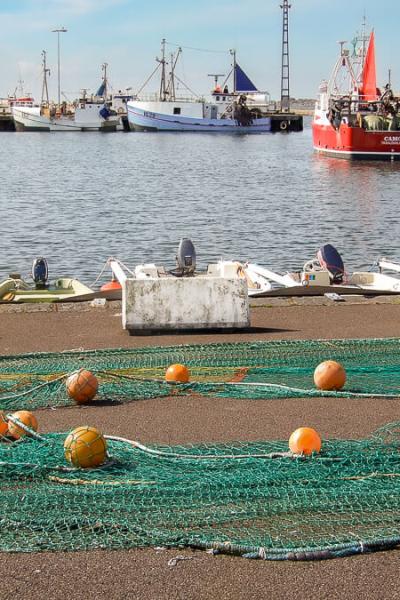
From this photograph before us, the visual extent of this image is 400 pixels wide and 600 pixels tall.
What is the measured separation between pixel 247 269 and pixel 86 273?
→ 6.74 meters

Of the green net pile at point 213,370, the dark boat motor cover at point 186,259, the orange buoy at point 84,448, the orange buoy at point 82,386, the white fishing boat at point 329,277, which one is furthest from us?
the dark boat motor cover at point 186,259

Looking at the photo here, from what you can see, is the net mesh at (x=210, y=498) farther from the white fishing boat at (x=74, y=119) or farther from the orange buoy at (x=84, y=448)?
the white fishing boat at (x=74, y=119)

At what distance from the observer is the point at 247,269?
15.3 meters

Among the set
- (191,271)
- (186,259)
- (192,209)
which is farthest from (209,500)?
(192,209)

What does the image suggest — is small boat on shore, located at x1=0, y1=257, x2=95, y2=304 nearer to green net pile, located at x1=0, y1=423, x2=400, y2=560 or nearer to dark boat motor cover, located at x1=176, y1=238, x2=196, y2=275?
dark boat motor cover, located at x1=176, y1=238, x2=196, y2=275

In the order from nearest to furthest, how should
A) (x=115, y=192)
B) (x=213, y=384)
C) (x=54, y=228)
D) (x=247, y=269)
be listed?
(x=213, y=384)
(x=247, y=269)
(x=54, y=228)
(x=115, y=192)

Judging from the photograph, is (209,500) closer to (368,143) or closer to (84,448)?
(84,448)

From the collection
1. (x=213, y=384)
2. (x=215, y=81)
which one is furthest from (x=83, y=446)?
(x=215, y=81)

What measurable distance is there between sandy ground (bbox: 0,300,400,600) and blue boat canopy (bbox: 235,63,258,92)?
358ft

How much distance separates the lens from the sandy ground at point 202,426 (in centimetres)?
407

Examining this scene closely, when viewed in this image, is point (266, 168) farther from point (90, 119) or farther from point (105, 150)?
point (90, 119)

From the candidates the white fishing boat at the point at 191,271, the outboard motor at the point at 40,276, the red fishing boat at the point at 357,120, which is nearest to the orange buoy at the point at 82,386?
the white fishing boat at the point at 191,271

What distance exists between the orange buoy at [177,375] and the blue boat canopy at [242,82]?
112m

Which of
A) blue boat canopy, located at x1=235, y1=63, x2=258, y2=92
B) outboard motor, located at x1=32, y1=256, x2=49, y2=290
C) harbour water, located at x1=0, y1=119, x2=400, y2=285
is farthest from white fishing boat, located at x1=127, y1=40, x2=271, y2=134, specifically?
outboard motor, located at x1=32, y1=256, x2=49, y2=290
